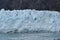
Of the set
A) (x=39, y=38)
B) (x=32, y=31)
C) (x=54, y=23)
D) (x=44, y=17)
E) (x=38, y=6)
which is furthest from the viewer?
(x=38, y=6)

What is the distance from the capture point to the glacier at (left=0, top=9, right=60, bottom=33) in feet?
33.6

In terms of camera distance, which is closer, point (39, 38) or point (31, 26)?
point (39, 38)

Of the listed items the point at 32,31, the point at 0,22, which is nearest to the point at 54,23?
the point at 32,31

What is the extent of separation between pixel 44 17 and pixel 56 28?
1.34 m

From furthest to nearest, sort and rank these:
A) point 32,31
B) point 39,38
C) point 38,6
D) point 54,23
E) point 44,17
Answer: point 38,6, point 44,17, point 54,23, point 32,31, point 39,38

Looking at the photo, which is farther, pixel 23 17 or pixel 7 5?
pixel 7 5

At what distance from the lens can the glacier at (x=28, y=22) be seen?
10.2m

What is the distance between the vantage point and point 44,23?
36.5 ft

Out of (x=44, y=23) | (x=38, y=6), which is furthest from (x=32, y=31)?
(x=38, y=6)

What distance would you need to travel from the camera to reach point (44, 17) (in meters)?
11.6

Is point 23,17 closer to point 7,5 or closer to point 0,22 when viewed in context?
point 0,22

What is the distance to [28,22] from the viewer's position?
433 inches

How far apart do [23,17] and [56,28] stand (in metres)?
1.70

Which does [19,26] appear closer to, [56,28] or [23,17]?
[23,17]
